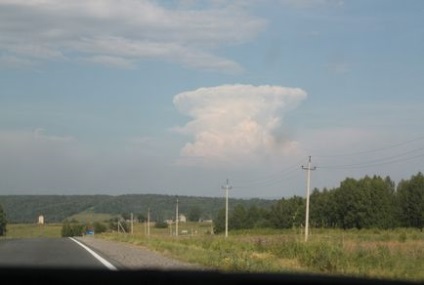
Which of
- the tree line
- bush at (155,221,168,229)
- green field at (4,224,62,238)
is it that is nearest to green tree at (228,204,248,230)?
the tree line

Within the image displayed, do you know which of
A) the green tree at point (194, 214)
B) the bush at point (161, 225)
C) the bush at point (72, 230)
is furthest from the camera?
the green tree at point (194, 214)

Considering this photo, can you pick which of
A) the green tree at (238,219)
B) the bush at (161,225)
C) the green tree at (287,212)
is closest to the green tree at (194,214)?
the bush at (161,225)

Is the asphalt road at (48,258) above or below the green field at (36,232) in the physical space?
above

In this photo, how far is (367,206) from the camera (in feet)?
419

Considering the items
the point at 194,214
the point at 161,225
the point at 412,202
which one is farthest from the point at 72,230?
the point at 412,202

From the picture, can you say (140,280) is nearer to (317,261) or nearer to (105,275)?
(105,275)

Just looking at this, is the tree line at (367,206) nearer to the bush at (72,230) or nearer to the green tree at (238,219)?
the green tree at (238,219)

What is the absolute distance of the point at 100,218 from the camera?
196 meters

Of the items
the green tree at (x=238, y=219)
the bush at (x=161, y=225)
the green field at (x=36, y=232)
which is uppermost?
the green tree at (x=238, y=219)

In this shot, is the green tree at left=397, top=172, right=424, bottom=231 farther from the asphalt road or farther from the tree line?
the asphalt road

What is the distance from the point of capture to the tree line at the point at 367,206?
12769 centimetres

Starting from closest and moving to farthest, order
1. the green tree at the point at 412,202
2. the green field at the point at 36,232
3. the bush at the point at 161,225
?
the green tree at the point at 412,202 < the green field at the point at 36,232 < the bush at the point at 161,225

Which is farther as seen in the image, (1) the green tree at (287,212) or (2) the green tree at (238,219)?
(2) the green tree at (238,219)

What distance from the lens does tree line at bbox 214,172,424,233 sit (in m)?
128
